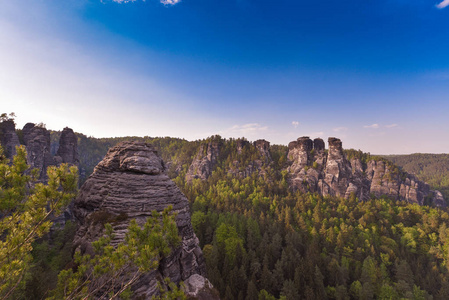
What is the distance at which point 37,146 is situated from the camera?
50.3 m

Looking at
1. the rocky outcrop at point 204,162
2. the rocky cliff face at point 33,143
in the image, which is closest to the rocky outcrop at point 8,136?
the rocky cliff face at point 33,143

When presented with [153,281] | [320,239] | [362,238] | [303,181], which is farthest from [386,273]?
[153,281]

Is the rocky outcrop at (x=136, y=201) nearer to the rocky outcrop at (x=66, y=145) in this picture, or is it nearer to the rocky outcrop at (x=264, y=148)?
the rocky outcrop at (x=66, y=145)

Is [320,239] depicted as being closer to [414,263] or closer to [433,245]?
[414,263]

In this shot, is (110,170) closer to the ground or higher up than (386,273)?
higher up

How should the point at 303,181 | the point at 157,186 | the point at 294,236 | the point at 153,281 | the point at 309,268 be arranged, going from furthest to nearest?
the point at 303,181 < the point at 294,236 < the point at 309,268 < the point at 157,186 < the point at 153,281

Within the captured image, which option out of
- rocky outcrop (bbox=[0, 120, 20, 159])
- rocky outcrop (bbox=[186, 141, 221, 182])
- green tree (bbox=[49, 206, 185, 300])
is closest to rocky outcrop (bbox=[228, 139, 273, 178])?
rocky outcrop (bbox=[186, 141, 221, 182])

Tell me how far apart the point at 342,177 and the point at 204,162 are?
243 feet

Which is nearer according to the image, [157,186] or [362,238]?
[157,186]

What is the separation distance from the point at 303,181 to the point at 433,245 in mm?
44612

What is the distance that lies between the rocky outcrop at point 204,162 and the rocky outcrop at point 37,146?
6295cm

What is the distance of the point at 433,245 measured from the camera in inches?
2180

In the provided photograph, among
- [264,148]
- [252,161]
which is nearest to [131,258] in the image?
[252,161]

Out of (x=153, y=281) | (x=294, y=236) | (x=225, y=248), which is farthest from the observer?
(x=294, y=236)
